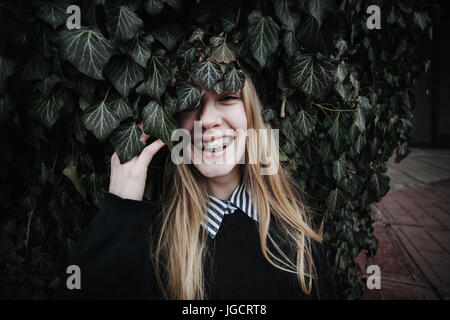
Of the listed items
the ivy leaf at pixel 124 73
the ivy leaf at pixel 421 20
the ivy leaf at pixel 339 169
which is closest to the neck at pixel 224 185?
the ivy leaf at pixel 339 169

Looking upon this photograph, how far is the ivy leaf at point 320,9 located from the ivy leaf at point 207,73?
26cm

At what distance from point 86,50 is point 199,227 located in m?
0.68

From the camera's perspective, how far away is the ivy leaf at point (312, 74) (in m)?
0.74

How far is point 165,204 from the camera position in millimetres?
1044

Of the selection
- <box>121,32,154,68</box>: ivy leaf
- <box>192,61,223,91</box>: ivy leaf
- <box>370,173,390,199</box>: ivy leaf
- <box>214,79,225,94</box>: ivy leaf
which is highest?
<box>121,32,154,68</box>: ivy leaf

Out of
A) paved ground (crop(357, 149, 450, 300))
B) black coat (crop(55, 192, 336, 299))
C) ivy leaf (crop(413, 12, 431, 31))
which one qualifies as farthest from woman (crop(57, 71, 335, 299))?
paved ground (crop(357, 149, 450, 300))

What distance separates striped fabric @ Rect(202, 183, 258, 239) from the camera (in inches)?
39.4

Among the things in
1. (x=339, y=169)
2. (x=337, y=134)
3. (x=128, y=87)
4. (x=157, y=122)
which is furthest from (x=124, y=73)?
(x=339, y=169)

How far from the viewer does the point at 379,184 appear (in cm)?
124

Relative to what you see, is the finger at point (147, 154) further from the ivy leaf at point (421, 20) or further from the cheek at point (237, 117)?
the ivy leaf at point (421, 20)

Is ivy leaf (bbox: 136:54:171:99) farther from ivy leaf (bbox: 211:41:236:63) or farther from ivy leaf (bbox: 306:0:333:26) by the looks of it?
ivy leaf (bbox: 306:0:333:26)

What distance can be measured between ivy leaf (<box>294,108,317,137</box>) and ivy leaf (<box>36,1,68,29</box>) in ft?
2.27

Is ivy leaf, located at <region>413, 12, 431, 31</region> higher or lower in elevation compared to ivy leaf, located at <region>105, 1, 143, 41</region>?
higher

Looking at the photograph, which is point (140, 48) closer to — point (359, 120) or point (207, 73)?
point (207, 73)
